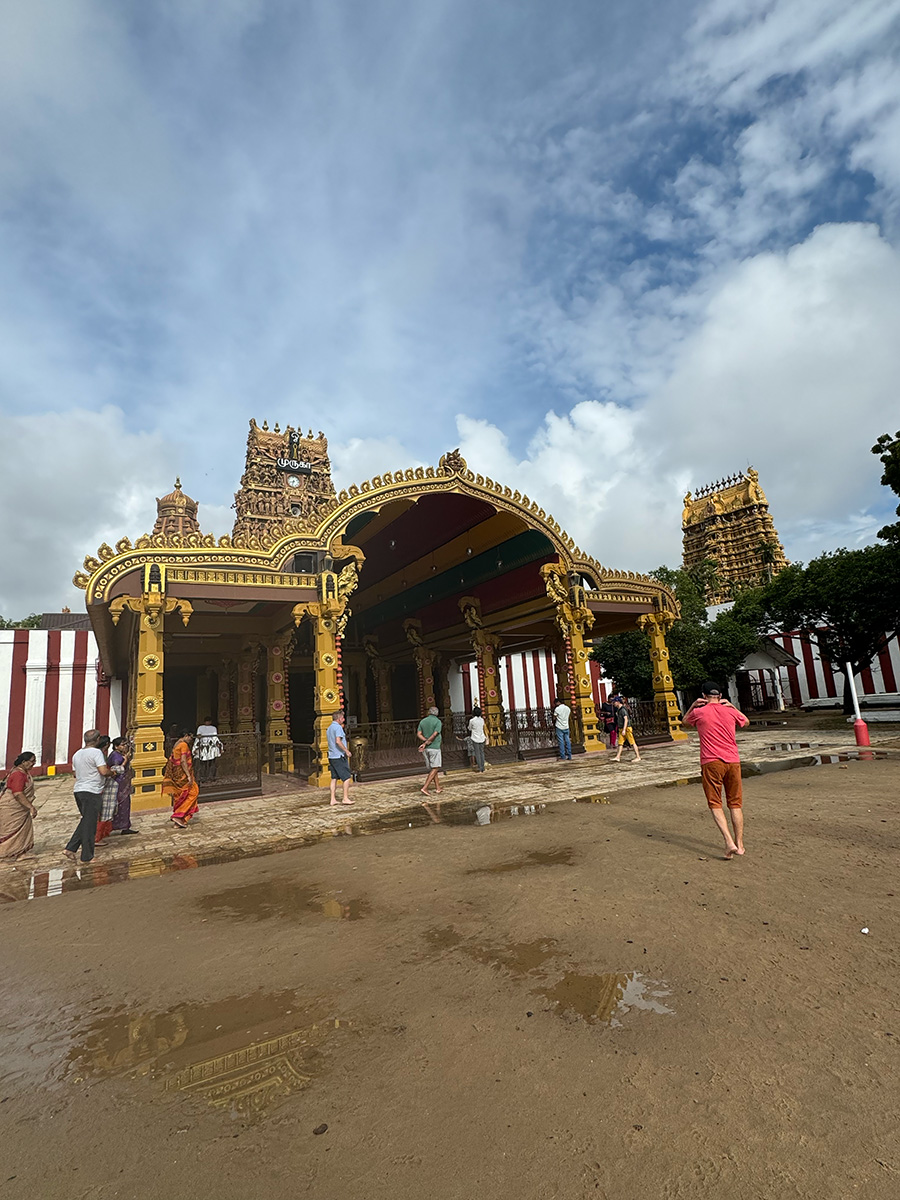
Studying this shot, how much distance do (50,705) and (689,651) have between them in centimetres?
2410

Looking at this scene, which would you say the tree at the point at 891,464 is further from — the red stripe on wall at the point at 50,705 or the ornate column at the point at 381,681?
the red stripe on wall at the point at 50,705

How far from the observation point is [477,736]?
13.6m

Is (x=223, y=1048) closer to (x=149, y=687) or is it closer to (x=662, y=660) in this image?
(x=149, y=687)

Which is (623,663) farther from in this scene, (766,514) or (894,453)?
(766,514)

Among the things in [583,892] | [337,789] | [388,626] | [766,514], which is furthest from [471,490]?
[766,514]

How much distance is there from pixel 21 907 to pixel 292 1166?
15.9ft

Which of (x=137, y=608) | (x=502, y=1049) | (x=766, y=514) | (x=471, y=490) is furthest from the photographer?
(x=766, y=514)

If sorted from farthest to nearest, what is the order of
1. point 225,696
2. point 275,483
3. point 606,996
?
point 275,483 → point 225,696 → point 606,996

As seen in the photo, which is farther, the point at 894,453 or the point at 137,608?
A: the point at 894,453

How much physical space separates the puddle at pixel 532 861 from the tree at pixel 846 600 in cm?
1622

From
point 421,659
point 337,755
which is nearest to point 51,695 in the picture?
point 421,659

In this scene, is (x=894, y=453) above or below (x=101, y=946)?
above

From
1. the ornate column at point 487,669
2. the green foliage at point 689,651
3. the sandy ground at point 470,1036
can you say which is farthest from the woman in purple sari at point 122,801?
the green foliage at point 689,651

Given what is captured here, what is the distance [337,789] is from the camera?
40.6ft
